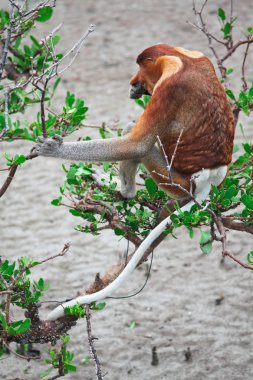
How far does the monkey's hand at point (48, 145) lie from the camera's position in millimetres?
2678

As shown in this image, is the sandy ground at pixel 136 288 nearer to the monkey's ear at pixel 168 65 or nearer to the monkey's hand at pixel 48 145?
the monkey's hand at pixel 48 145

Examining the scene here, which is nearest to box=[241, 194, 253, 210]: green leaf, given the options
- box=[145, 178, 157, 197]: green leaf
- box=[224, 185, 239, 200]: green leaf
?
box=[224, 185, 239, 200]: green leaf

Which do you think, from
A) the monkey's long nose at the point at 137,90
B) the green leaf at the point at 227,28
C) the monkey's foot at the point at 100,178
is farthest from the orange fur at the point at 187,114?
the green leaf at the point at 227,28

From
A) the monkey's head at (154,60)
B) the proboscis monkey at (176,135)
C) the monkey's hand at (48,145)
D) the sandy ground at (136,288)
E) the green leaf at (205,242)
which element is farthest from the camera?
the sandy ground at (136,288)

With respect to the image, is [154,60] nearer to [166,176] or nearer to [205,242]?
[166,176]

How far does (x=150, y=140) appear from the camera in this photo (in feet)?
9.41

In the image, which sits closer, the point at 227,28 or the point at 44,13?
the point at 44,13

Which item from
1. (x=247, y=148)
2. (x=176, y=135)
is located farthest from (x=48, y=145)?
(x=247, y=148)

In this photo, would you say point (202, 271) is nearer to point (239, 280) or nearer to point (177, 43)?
point (239, 280)

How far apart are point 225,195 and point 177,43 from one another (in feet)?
16.5

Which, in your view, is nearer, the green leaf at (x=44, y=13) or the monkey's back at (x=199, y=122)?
the monkey's back at (x=199, y=122)

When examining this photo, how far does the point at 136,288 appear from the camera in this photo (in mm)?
4328

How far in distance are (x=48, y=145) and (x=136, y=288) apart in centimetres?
188

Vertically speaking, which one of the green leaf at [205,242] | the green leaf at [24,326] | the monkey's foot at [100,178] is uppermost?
the green leaf at [205,242]
